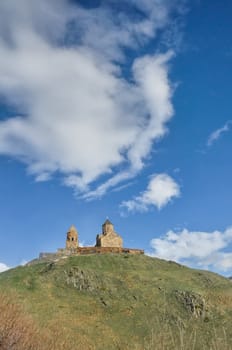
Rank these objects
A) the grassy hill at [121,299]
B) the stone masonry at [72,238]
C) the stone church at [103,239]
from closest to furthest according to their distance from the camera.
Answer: the grassy hill at [121,299] → the stone church at [103,239] → the stone masonry at [72,238]

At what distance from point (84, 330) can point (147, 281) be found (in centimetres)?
1791

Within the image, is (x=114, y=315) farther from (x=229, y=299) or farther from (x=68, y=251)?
(x=68, y=251)

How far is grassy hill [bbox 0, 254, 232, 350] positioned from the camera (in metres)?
45.9

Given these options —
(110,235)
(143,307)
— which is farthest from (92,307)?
(110,235)

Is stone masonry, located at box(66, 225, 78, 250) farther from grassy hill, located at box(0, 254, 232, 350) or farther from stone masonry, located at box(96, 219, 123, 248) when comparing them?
grassy hill, located at box(0, 254, 232, 350)

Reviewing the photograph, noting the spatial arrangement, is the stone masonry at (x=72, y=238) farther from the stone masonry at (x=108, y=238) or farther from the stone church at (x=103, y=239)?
the stone masonry at (x=108, y=238)

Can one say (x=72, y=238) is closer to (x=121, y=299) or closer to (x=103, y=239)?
(x=103, y=239)

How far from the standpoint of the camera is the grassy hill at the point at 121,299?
45.9 meters

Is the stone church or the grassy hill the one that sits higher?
the stone church

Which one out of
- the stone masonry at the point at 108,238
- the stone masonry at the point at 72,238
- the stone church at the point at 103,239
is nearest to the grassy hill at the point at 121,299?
the stone masonry at the point at 108,238

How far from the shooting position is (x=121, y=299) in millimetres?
55875

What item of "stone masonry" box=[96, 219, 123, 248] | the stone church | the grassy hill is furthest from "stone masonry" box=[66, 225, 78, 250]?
the grassy hill

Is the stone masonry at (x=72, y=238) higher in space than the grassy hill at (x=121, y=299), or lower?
higher

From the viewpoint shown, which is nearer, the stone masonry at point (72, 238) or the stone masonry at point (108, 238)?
the stone masonry at point (108, 238)
